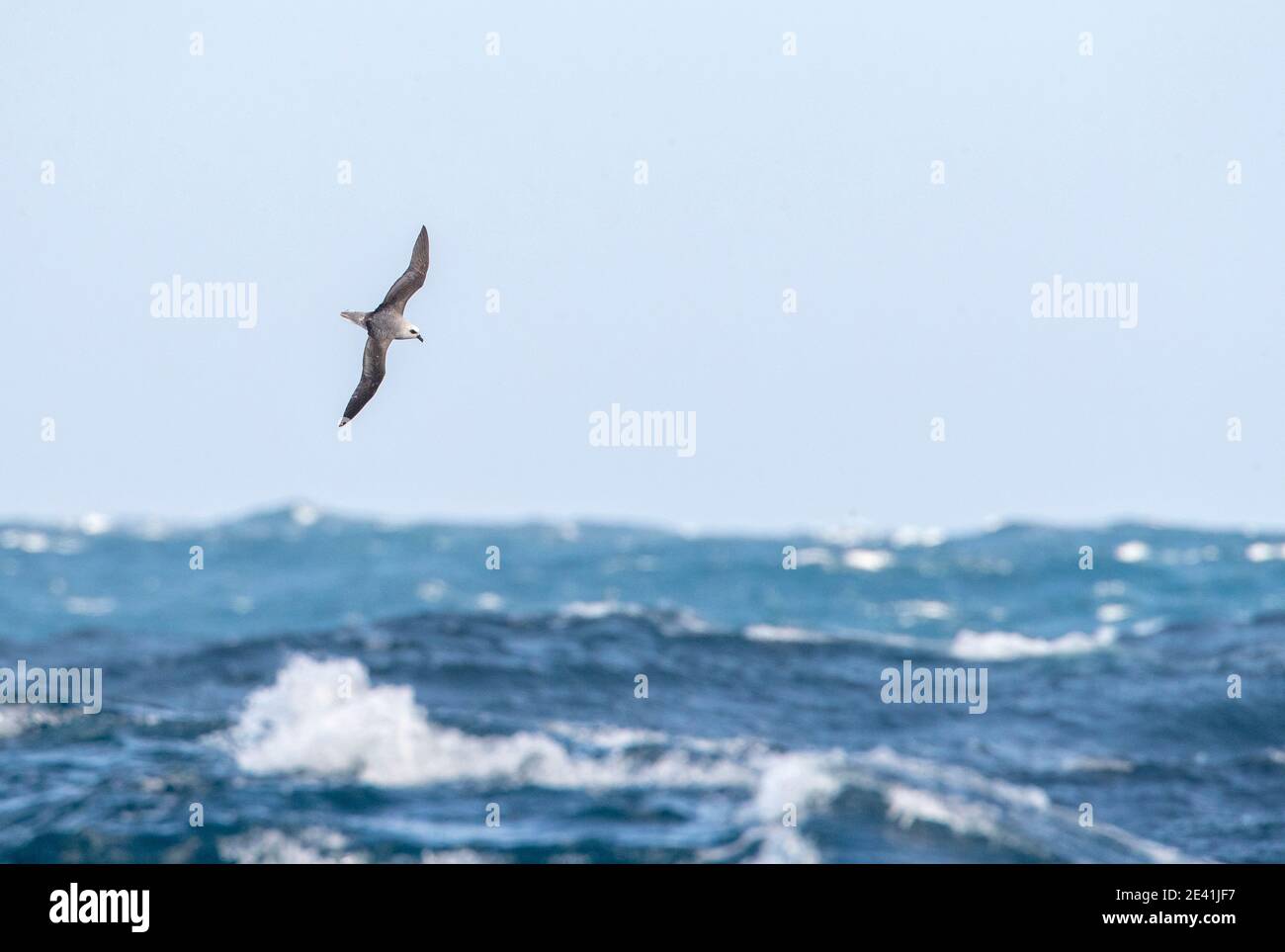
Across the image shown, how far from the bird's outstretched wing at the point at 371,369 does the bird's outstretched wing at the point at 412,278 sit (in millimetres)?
492

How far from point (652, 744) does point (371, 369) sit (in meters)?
17.3

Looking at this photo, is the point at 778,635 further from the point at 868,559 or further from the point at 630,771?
the point at 868,559

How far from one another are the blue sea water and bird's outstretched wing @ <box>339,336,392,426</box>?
427 inches

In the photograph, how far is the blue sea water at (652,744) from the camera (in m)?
29.4

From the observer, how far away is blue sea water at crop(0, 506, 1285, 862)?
29.4 m

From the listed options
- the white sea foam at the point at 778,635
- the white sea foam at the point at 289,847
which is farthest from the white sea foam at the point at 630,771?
the white sea foam at the point at 778,635

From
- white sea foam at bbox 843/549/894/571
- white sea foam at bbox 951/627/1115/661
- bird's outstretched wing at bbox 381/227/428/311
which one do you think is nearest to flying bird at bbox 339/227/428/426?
bird's outstretched wing at bbox 381/227/428/311

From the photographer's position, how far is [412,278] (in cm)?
2044

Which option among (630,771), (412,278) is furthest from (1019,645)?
(412,278)

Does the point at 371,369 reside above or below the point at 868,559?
above

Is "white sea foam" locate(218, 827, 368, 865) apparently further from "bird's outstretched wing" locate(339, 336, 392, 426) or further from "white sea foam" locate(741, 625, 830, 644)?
"white sea foam" locate(741, 625, 830, 644)

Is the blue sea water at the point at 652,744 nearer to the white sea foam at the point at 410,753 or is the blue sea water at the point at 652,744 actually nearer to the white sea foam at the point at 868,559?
the white sea foam at the point at 410,753
